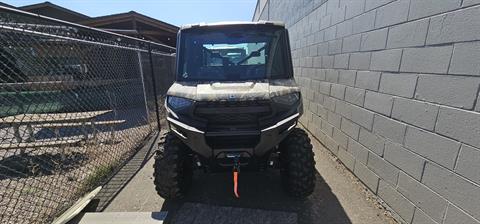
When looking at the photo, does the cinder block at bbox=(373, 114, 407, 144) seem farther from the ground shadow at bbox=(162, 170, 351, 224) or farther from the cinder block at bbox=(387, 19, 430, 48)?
the ground shadow at bbox=(162, 170, 351, 224)

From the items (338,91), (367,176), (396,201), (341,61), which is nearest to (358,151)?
(367,176)

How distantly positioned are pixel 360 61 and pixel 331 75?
98 cm

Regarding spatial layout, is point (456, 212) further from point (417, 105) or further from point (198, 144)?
point (198, 144)

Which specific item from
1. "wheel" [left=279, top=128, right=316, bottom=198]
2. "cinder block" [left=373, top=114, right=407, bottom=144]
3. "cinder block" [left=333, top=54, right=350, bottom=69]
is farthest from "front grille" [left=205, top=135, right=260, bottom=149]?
"cinder block" [left=333, top=54, right=350, bottom=69]

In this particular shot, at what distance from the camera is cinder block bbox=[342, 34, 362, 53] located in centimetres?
333

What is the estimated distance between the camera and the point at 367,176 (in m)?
3.09

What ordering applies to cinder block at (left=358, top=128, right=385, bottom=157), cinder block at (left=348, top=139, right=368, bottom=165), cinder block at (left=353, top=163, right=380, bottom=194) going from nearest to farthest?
cinder block at (left=358, top=128, right=385, bottom=157) < cinder block at (left=353, top=163, right=380, bottom=194) < cinder block at (left=348, top=139, right=368, bottom=165)

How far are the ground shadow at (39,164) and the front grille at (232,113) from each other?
2884 millimetres

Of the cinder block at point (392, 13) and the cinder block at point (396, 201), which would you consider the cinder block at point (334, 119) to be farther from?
the cinder block at point (392, 13)

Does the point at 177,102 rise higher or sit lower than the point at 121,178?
higher

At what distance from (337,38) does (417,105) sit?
210 cm

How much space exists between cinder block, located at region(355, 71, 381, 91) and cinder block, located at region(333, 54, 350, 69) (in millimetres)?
446

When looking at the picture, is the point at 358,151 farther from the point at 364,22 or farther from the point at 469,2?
the point at 469,2

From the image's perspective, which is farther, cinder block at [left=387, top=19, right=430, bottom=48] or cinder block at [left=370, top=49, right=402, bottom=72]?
cinder block at [left=370, top=49, right=402, bottom=72]
